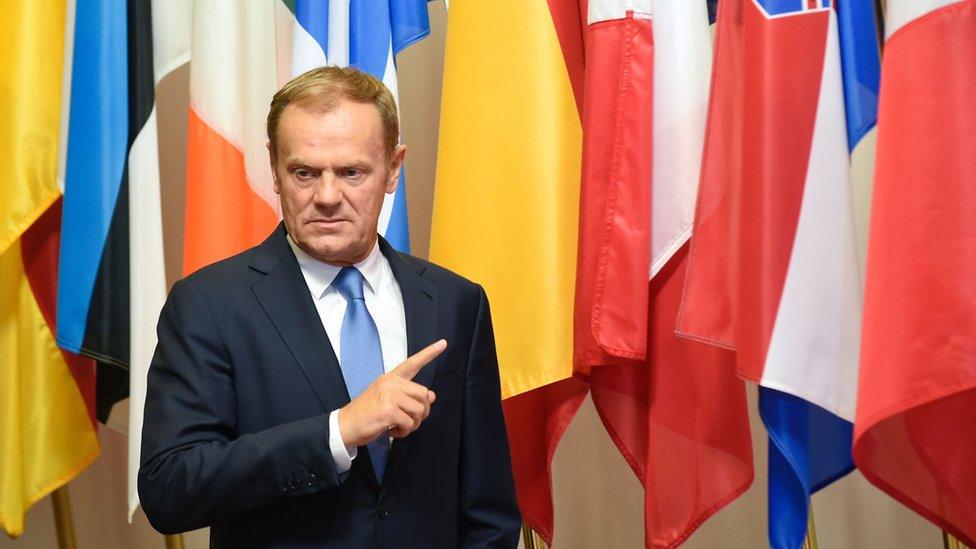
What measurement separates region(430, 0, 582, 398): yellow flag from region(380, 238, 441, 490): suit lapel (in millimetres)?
→ 763

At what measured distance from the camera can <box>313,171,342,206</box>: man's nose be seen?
1.67 m

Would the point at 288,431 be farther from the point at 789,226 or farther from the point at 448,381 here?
the point at 789,226

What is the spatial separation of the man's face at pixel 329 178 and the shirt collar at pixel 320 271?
0.04 ft

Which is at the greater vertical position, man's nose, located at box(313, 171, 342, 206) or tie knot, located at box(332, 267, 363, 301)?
man's nose, located at box(313, 171, 342, 206)

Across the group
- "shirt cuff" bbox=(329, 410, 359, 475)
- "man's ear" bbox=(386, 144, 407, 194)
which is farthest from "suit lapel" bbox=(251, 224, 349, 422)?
"man's ear" bbox=(386, 144, 407, 194)

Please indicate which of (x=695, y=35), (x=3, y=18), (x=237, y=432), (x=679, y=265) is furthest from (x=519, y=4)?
(x=237, y=432)

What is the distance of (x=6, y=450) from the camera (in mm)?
2650

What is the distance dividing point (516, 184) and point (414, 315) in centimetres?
91

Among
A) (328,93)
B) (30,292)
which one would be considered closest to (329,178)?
(328,93)

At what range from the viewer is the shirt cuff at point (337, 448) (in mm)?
1484

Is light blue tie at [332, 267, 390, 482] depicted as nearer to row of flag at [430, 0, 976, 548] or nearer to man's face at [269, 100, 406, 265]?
man's face at [269, 100, 406, 265]

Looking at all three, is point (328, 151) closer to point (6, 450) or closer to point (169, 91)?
point (6, 450)

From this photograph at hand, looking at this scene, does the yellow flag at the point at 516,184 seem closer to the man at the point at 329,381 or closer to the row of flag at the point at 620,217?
the row of flag at the point at 620,217

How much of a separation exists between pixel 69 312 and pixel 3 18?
72 cm
